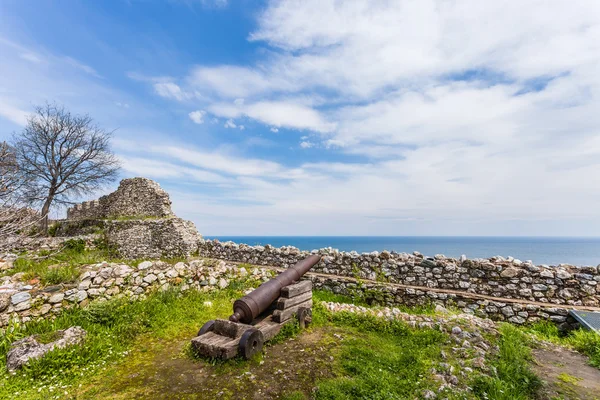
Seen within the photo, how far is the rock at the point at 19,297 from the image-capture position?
245 inches

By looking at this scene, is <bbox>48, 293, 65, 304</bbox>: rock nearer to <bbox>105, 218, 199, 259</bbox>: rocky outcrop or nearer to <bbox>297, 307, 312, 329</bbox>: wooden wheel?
<bbox>297, 307, 312, 329</bbox>: wooden wheel

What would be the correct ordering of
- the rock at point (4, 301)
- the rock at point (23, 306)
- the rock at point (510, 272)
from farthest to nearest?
1. the rock at point (510, 272)
2. the rock at point (23, 306)
3. the rock at point (4, 301)

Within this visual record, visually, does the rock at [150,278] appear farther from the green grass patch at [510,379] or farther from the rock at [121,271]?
the green grass patch at [510,379]

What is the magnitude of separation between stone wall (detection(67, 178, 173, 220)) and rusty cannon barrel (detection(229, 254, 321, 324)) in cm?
1583

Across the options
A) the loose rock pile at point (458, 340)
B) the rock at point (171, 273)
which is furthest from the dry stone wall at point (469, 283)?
the rock at point (171, 273)

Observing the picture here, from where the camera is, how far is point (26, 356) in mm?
4652

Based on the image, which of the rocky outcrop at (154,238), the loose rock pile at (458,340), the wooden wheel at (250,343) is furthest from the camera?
the rocky outcrop at (154,238)

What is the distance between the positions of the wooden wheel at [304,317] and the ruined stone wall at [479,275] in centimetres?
442

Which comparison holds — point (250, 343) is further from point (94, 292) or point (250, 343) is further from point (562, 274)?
point (562, 274)

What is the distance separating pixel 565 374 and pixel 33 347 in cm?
883

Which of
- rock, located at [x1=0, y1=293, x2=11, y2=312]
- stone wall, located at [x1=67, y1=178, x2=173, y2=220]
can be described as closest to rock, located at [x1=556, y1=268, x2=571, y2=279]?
rock, located at [x1=0, y1=293, x2=11, y2=312]

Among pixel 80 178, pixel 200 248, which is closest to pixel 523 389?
pixel 200 248

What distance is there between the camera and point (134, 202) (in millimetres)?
21453

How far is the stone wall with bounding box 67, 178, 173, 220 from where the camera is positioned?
2038 centimetres
